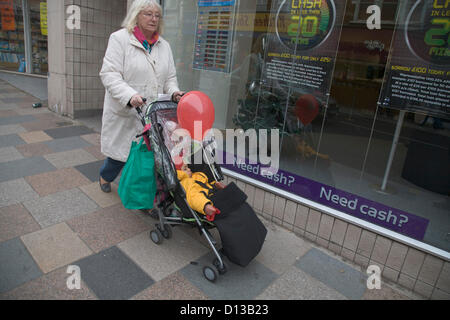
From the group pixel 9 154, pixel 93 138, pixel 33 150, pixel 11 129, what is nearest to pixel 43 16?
pixel 11 129

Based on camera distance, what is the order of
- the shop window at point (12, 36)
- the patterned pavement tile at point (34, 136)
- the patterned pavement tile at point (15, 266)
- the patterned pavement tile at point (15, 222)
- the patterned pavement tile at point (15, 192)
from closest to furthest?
the patterned pavement tile at point (15, 266) → the patterned pavement tile at point (15, 222) → the patterned pavement tile at point (15, 192) → the patterned pavement tile at point (34, 136) → the shop window at point (12, 36)

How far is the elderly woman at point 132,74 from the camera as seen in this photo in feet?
10.2

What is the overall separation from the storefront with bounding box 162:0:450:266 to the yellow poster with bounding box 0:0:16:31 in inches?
402

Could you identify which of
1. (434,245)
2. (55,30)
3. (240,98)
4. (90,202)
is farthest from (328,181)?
(55,30)

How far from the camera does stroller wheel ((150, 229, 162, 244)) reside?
304cm

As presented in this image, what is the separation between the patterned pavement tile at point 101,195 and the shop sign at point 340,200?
4.97ft

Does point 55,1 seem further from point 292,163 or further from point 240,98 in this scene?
point 292,163

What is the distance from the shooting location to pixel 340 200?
3.25m

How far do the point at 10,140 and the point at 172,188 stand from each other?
4.22m

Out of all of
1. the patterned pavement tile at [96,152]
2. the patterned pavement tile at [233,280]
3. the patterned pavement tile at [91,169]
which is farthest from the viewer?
the patterned pavement tile at [96,152]

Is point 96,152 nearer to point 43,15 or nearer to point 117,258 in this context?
point 117,258

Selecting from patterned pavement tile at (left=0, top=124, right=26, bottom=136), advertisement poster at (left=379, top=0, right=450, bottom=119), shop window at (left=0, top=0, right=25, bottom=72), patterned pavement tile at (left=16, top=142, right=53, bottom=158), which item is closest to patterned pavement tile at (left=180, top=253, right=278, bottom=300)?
advertisement poster at (left=379, top=0, right=450, bottom=119)

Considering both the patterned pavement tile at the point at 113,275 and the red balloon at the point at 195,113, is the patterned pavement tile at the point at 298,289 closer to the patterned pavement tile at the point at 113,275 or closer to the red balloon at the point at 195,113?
the patterned pavement tile at the point at 113,275

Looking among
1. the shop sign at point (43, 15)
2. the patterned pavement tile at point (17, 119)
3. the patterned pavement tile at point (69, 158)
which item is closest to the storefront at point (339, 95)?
the patterned pavement tile at point (69, 158)
